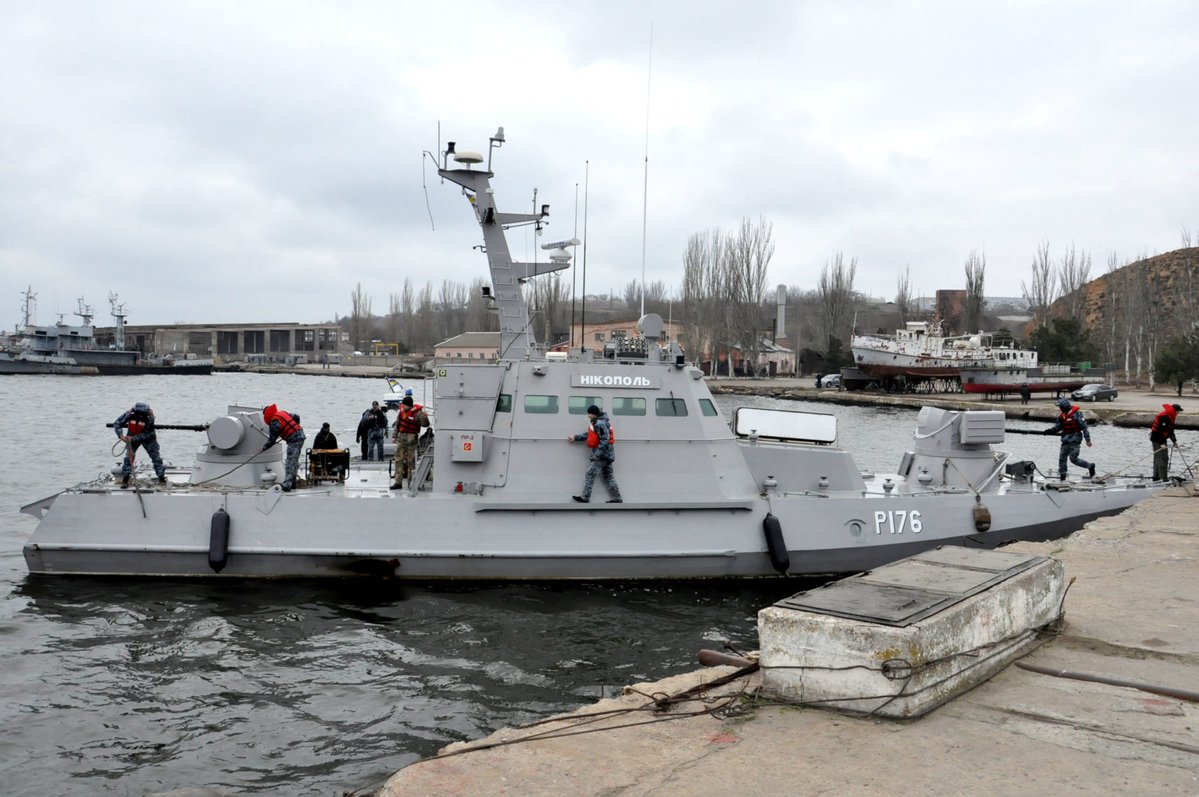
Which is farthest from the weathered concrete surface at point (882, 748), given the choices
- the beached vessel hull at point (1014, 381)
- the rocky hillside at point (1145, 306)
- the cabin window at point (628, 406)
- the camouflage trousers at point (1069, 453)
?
the rocky hillside at point (1145, 306)

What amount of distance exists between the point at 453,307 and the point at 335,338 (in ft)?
80.6

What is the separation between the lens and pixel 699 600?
12117 mm

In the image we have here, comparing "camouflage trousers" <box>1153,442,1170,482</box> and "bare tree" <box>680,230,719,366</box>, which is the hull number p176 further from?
"bare tree" <box>680,230,719,366</box>

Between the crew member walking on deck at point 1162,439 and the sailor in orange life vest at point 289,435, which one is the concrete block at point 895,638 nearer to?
the sailor in orange life vest at point 289,435

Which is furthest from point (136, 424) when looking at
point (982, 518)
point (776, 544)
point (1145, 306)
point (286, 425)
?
point (1145, 306)

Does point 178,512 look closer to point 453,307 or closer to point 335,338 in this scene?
point 453,307

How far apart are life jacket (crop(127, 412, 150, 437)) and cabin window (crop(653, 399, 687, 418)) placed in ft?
24.6

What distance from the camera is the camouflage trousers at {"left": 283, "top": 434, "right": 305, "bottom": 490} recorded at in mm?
12827

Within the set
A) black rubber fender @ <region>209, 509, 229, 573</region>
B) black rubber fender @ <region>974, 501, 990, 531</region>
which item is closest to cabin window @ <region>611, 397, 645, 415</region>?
black rubber fender @ <region>974, 501, 990, 531</region>

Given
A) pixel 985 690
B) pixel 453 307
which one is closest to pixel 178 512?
pixel 985 690

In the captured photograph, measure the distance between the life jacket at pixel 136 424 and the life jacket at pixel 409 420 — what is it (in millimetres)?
3712

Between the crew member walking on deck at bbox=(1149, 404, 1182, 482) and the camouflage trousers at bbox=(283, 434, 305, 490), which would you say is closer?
the camouflage trousers at bbox=(283, 434, 305, 490)

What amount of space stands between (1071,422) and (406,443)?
1077 centimetres

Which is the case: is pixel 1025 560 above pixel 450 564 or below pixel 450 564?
above
